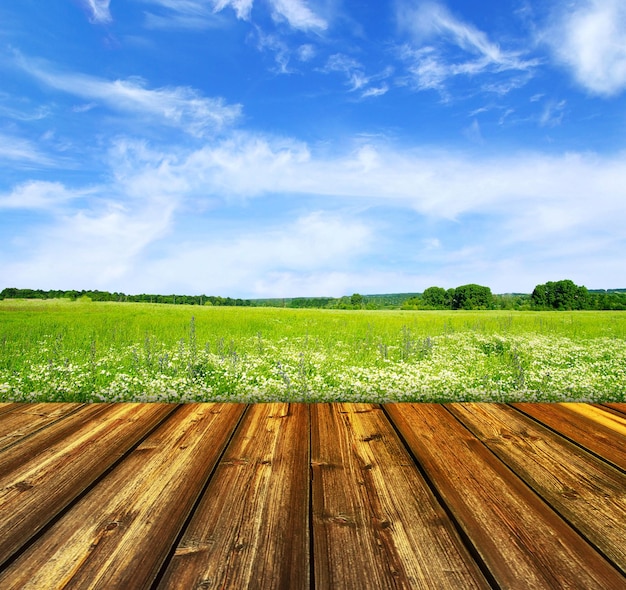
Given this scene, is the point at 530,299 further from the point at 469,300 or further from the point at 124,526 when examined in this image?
the point at 124,526

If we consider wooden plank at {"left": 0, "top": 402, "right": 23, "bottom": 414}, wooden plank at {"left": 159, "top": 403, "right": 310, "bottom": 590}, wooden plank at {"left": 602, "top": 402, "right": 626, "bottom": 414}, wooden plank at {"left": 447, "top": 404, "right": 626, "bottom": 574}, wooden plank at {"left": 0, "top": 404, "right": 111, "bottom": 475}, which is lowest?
wooden plank at {"left": 0, "top": 402, "right": 23, "bottom": 414}

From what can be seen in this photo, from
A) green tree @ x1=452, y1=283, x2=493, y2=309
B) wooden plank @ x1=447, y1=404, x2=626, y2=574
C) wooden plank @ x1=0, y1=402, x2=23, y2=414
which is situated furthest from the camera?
green tree @ x1=452, y1=283, x2=493, y2=309

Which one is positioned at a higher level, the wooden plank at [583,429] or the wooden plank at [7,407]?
the wooden plank at [583,429]

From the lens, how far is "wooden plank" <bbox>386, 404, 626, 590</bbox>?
1.20m

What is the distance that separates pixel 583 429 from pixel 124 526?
9.02 ft

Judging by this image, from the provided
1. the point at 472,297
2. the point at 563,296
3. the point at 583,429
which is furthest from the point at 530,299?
the point at 583,429

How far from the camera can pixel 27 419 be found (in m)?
2.85

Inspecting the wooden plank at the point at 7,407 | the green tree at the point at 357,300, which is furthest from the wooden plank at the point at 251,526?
the green tree at the point at 357,300

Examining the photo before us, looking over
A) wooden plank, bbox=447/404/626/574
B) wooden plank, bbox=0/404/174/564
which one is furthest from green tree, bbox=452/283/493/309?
wooden plank, bbox=0/404/174/564

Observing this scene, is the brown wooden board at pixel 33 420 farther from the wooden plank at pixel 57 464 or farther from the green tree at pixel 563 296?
the green tree at pixel 563 296

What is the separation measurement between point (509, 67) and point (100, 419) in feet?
25.7

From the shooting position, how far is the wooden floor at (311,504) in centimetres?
119

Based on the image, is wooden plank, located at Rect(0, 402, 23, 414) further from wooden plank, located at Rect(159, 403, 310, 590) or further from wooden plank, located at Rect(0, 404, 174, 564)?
wooden plank, located at Rect(159, 403, 310, 590)

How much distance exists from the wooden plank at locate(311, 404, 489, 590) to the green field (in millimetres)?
2170
